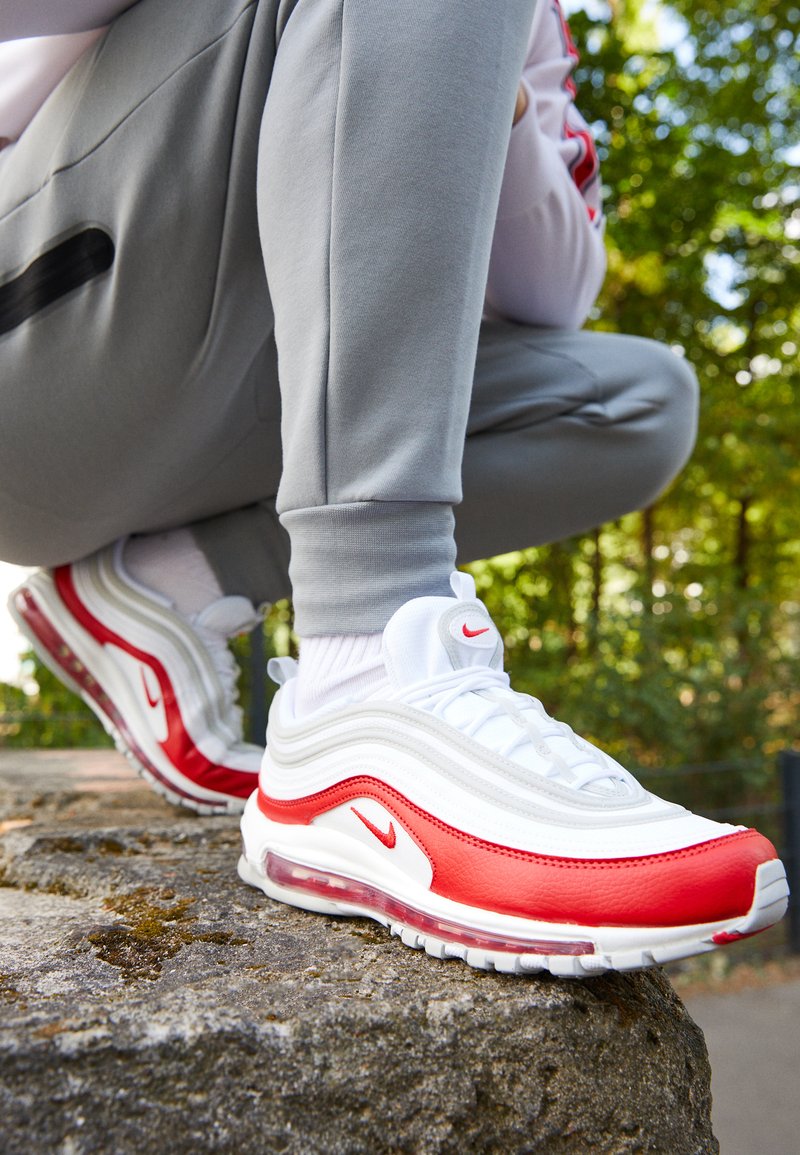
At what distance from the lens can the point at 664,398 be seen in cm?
128

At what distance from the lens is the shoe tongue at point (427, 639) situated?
74cm

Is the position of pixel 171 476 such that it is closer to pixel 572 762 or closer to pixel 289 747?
pixel 289 747

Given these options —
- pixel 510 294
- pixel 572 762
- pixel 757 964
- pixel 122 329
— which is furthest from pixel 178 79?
pixel 757 964

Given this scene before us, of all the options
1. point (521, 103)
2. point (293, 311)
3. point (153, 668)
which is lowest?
point (153, 668)

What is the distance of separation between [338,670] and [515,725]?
0.17 m

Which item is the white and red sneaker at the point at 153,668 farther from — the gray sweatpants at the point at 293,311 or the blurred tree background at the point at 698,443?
the blurred tree background at the point at 698,443

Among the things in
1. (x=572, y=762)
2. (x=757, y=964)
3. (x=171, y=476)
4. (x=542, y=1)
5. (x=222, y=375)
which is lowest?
(x=757, y=964)

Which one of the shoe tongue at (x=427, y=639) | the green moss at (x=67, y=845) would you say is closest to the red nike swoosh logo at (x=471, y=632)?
the shoe tongue at (x=427, y=639)

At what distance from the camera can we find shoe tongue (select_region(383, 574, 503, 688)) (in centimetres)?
74

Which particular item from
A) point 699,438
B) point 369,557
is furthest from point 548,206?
point 699,438

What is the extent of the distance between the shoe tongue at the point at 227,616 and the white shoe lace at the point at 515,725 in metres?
0.58

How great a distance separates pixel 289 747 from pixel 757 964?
411cm

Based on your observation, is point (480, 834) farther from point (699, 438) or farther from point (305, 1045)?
point (699, 438)

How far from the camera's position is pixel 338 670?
0.80 meters
